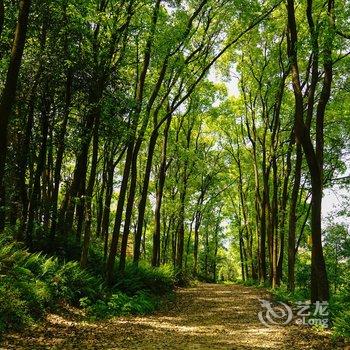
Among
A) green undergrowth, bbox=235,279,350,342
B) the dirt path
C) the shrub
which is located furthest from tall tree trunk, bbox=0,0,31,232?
green undergrowth, bbox=235,279,350,342

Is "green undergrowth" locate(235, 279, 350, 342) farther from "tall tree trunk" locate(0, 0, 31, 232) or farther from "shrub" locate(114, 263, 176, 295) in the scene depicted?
"tall tree trunk" locate(0, 0, 31, 232)

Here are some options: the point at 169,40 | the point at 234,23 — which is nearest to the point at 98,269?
the point at 169,40

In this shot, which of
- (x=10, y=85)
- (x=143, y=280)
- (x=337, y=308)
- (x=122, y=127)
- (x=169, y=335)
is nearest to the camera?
(x=10, y=85)

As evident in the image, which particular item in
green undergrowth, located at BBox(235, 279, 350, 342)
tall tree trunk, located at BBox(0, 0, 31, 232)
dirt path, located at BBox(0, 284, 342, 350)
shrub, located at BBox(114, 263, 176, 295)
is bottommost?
dirt path, located at BBox(0, 284, 342, 350)

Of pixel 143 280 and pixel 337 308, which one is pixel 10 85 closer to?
pixel 337 308

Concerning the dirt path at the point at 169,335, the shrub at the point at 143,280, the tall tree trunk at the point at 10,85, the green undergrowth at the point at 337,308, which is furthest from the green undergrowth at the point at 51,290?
the green undergrowth at the point at 337,308

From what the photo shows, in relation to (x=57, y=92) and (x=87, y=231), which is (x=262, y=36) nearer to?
(x=57, y=92)

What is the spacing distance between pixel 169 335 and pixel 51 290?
3279mm

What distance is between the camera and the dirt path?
7.46m

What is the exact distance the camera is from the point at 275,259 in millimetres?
19750

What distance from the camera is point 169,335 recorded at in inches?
354

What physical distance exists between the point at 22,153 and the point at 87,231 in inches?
154

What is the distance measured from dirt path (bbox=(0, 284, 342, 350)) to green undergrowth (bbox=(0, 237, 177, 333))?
449 millimetres

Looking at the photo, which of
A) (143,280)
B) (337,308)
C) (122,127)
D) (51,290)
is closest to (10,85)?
(51,290)
